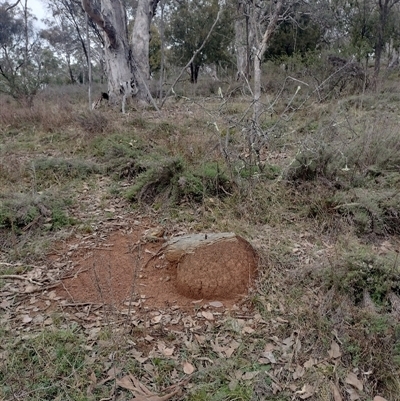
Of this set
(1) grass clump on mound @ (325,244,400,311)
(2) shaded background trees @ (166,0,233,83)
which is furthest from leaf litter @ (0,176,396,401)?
(2) shaded background trees @ (166,0,233,83)

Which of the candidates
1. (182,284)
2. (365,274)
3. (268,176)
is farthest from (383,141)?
(182,284)

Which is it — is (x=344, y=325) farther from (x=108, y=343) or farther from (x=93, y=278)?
(x=93, y=278)

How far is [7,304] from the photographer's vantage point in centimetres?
239

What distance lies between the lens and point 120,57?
8.70 meters

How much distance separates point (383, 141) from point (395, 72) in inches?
381

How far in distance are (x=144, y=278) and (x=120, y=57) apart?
24.7 ft

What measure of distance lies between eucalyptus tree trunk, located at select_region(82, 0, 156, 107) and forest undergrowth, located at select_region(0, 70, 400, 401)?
4.02 metres

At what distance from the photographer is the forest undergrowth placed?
1884mm

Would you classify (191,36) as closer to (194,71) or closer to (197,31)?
(197,31)

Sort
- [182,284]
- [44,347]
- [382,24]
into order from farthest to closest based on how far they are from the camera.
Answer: [382,24] < [182,284] < [44,347]

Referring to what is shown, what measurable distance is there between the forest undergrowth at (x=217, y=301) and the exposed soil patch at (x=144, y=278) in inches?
3.3

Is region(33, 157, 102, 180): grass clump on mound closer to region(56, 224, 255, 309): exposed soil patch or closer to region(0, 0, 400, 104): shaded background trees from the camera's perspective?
region(56, 224, 255, 309): exposed soil patch

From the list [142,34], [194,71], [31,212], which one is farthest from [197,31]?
[31,212]

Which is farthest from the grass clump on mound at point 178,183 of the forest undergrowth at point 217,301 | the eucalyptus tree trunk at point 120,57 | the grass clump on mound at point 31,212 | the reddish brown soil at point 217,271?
the eucalyptus tree trunk at point 120,57
